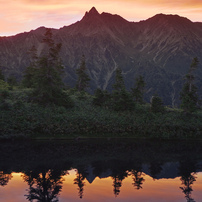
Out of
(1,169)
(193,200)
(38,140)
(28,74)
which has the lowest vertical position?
(193,200)

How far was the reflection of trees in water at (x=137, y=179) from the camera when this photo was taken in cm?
2312

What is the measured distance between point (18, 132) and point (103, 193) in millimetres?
24084

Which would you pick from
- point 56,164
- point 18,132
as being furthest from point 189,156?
point 18,132

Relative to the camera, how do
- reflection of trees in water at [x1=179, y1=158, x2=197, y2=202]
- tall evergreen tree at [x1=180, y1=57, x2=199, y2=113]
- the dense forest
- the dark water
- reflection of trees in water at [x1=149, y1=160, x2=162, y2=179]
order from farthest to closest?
tall evergreen tree at [x1=180, y1=57, x2=199, y2=113] → the dense forest → reflection of trees in water at [x1=149, y1=160, x2=162, y2=179] → reflection of trees in water at [x1=179, y1=158, x2=197, y2=202] → the dark water

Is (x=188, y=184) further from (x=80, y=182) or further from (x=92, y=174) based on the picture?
(x=80, y=182)

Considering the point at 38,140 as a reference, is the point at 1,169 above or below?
below

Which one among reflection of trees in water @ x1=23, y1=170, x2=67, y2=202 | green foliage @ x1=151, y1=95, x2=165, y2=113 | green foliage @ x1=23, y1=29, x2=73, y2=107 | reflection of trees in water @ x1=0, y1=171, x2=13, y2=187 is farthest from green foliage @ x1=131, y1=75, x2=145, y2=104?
reflection of trees in water @ x1=0, y1=171, x2=13, y2=187

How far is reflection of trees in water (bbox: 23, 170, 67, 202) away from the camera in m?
20.2

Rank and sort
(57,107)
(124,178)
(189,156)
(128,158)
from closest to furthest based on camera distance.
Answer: (124,178) < (128,158) < (189,156) < (57,107)

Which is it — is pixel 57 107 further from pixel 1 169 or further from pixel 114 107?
pixel 1 169

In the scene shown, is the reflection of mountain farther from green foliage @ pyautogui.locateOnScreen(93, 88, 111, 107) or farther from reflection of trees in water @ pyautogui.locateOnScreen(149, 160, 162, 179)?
green foliage @ pyautogui.locateOnScreen(93, 88, 111, 107)

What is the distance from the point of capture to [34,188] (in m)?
21.7

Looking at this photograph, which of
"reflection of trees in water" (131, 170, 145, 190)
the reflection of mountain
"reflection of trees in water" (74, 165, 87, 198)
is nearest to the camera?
"reflection of trees in water" (74, 165, 87, 198)

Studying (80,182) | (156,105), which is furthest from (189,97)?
(80,182)
